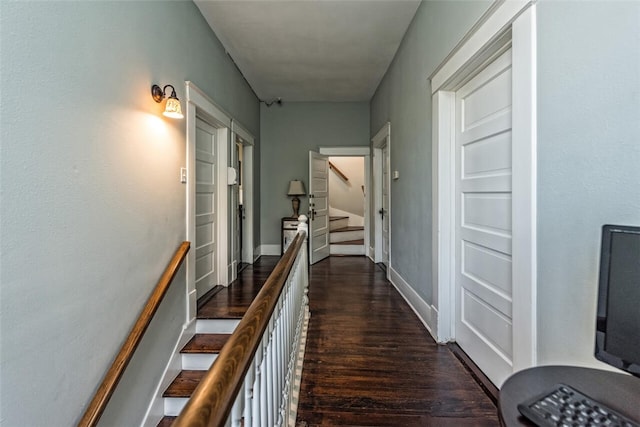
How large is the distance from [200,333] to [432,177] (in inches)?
95.9

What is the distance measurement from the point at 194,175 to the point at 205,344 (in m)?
1.44

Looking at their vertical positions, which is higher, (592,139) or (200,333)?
(592,139)

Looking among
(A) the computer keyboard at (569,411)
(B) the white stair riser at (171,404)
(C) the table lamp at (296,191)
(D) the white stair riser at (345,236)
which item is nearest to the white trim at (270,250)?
(C) the table lamp at (296,191)

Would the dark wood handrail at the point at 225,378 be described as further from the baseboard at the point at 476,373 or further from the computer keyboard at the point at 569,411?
the baseboard at the point at 476,373

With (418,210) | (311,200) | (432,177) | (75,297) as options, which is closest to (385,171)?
(311,200)

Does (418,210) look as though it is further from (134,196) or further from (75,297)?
(75,297)

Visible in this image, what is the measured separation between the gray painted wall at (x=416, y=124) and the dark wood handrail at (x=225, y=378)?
6.53 feet

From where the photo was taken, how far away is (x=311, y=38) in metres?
3.45

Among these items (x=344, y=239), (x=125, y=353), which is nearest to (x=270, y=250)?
(x=344, y=239)

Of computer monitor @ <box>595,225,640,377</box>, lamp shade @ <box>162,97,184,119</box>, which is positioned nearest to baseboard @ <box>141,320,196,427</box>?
lamp shade @ <box>162,97,184,119</box>

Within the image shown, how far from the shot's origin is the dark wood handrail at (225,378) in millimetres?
555

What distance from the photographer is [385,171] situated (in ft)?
17.0

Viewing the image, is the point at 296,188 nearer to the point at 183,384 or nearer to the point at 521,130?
the point at 183,384

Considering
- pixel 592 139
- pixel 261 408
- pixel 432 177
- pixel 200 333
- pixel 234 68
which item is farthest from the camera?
pixel 234 68
